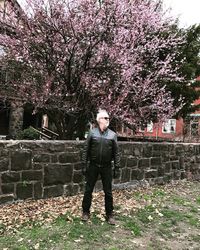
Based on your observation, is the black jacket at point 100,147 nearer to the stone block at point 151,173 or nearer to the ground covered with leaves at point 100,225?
the ground covered with leaves at point 100,225

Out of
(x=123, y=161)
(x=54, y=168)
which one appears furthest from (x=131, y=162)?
(x=54, y=168)

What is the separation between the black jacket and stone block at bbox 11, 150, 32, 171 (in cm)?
141

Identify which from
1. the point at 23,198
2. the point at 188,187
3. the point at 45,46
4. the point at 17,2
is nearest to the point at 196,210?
the point at 188,187

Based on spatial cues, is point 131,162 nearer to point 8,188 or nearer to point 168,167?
point 168,167

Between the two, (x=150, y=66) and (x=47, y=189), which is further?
(x=150, y=66)

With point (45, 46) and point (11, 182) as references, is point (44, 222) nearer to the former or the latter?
point (11, 182)

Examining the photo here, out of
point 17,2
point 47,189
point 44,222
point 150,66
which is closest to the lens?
point 44,222

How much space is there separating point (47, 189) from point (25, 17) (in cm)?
507

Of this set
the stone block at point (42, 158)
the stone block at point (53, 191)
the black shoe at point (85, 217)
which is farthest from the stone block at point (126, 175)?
the black shoe at point (85, 217)

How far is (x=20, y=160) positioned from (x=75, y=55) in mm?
4040

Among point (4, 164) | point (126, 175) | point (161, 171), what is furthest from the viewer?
point (161, 171)

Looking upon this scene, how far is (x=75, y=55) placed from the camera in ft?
31.9

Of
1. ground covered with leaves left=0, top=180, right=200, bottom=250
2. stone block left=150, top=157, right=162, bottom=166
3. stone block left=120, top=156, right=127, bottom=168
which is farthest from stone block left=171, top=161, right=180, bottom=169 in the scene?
ground covered with leaves left=0, top=180, right=200, bottom=250

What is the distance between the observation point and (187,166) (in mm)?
11086
